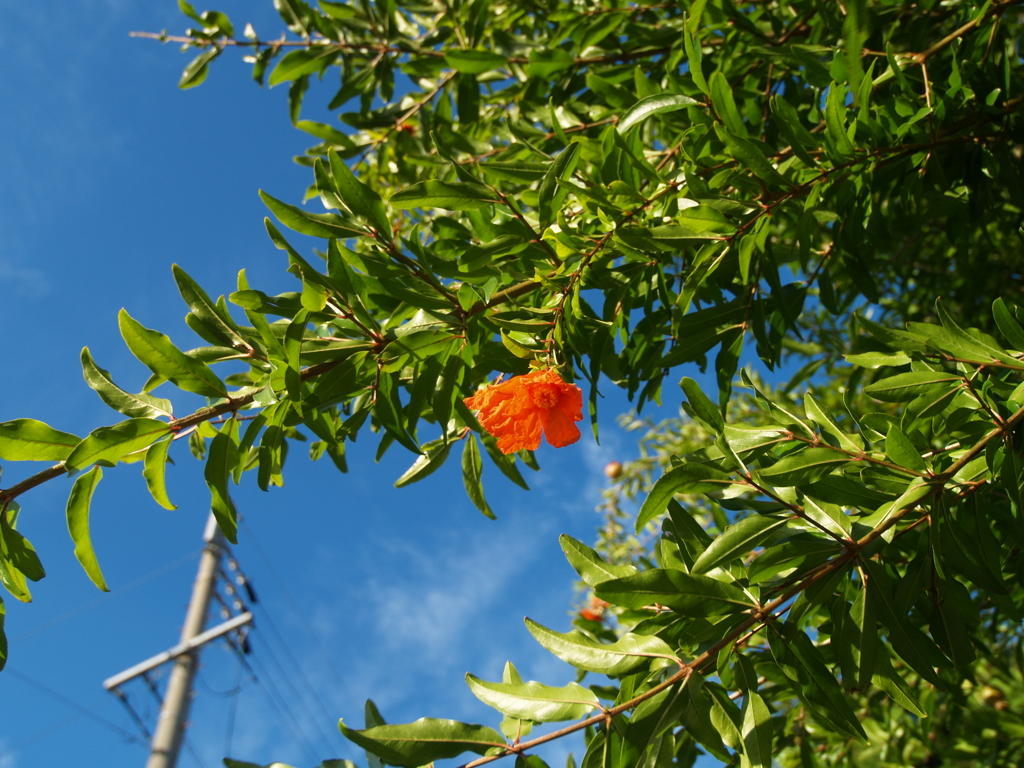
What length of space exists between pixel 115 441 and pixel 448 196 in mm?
635

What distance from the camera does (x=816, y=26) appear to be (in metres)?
1.89

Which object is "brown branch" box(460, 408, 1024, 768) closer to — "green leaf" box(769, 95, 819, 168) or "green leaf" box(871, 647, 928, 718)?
"green leaf" box(871, 647, 928, 718)

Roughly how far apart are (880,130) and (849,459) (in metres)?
0.70

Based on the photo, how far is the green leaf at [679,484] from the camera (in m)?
1.04

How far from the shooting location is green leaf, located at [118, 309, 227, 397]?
1058 millimetres

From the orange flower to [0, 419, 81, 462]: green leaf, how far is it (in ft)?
1.99

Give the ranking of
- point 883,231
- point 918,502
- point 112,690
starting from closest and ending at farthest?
point 918,502 → point 883,231 → point 112,690

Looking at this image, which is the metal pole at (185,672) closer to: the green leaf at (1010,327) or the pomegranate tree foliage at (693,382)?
the pomegranate tree foliage at (693,382)

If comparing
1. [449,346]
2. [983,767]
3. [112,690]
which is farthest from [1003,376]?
[112,690]

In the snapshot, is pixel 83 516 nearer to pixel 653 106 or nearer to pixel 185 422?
pixel 185 422

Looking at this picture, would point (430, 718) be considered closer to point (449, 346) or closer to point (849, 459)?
point (449, 346)

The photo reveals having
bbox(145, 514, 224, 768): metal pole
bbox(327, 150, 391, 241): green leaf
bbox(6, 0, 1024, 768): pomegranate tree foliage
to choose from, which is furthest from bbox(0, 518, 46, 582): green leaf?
bbox(145, 514, 224, 768): metal pole

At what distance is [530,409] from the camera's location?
1.19 metres

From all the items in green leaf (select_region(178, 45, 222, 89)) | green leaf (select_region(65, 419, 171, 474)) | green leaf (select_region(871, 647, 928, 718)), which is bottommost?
green leaf (select_region(871, 647, 928, 718))
